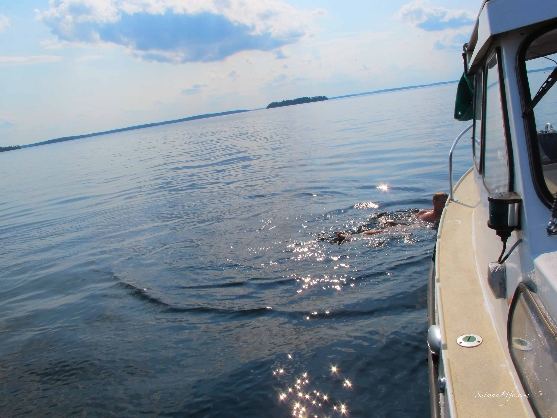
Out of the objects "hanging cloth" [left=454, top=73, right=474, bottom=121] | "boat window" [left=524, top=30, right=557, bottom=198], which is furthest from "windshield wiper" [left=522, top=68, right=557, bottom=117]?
"hanging cloth" [left=454, top=73, right=474, bottom=121]

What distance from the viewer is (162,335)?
6.51 metres

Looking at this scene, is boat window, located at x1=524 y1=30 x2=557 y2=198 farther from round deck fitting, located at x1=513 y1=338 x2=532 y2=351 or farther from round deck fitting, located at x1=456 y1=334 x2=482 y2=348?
round deck fitting, located at x1=456 y1=334 x2=482 y2=348

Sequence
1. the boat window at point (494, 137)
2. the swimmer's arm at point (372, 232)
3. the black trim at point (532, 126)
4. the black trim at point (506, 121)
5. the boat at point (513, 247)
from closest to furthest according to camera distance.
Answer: the boat at point (513, 247)
the black trim at point (532, 126)
the black trim at point (506, 121)
the boat window at point (494, 137)
the swimmer's arm at point (372, 232)

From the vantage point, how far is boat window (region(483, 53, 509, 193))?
2.81 metres

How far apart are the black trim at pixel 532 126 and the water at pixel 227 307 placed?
266 cm

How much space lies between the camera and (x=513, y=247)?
2.52m

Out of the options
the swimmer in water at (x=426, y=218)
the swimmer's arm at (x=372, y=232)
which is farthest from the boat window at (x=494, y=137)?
the swimmer's arm at (x=372, y=232)

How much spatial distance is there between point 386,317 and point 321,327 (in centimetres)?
85

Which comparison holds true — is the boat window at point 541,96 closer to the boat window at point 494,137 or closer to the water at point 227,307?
the boat window at point 494,137

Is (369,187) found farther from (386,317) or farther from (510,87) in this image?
(510,87)

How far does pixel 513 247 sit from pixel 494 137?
0.90m

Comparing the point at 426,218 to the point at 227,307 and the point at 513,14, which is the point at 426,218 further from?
the point at 513,14

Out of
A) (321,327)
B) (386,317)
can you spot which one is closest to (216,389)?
(321,327)

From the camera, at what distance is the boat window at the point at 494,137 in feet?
9.22
